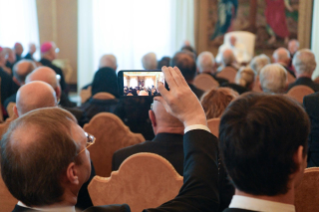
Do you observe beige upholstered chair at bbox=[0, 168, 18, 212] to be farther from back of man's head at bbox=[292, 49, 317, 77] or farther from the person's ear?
back of man's head at bbox=[292, 49, 317, 77]

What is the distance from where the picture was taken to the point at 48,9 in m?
11.1

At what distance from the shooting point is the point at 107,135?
Result: 311 cm

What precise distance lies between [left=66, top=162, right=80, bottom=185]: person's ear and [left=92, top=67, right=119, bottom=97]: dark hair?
4112 millimetres

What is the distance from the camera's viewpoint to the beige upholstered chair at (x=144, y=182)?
5.26 ft

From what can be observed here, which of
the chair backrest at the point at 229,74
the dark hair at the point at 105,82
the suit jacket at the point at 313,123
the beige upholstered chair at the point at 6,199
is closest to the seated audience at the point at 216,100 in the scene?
the suit jacket at the point at 313,123

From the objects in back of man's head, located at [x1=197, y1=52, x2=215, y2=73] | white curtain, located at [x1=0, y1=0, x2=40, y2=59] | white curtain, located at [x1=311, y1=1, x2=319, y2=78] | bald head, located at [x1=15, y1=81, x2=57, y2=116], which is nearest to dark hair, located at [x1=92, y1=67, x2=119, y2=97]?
back of man's head, located at [x1=197, y1=52, x2=215, y2=73]

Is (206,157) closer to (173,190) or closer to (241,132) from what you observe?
(241,132)

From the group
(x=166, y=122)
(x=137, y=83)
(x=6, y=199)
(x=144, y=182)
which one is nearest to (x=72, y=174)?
(x=137, y=83)

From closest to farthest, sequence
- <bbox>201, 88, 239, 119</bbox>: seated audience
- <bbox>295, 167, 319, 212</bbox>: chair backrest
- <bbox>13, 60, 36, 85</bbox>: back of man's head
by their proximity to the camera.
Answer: <bbox>295, 167, 319, 212</bbox>: chair backrest, <bbox>201, 88, 239, 119</bbox>: seated audience, <bbox>13, 60, 36, 85</bbox>: back of man's head

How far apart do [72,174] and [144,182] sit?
21.3 inches

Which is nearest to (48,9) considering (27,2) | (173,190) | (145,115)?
(27,2)

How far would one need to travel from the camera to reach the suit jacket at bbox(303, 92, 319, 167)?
249cm

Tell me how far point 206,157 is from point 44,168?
0.48m

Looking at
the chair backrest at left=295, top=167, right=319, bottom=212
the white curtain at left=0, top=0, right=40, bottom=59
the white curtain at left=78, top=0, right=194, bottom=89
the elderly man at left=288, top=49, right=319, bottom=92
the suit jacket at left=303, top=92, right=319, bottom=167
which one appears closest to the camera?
the chair backrest at left=295, top=167, right=319, bottom=212
